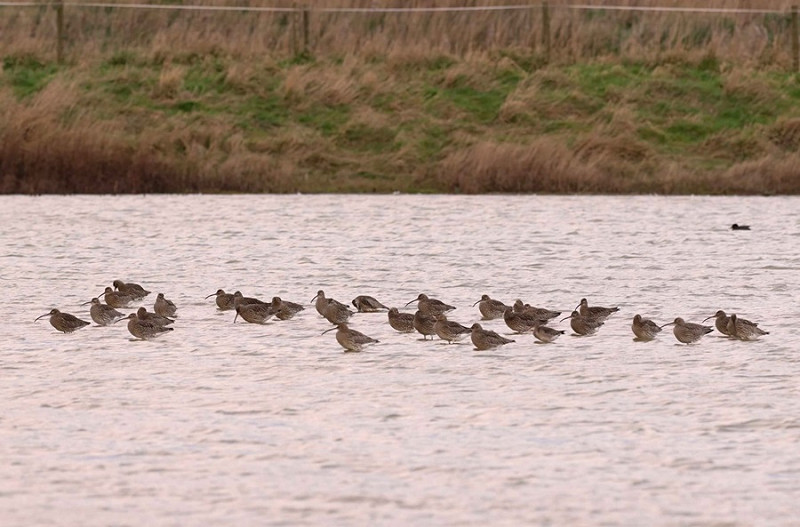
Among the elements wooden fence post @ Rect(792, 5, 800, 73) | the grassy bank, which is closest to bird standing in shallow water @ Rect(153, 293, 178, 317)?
the grassy bank

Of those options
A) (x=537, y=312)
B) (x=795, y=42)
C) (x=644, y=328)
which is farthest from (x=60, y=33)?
(x=644, y=328)

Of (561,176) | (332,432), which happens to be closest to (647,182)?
(561,176)

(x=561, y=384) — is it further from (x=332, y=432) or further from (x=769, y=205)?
(x=769, y=205)

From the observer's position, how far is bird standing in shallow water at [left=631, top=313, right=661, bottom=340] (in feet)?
51.4

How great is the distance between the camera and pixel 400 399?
12797mm

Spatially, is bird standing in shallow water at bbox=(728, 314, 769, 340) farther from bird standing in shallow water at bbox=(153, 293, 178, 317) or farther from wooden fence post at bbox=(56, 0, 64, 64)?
wooden fence post at bbox=(56, 0, 64, 64)

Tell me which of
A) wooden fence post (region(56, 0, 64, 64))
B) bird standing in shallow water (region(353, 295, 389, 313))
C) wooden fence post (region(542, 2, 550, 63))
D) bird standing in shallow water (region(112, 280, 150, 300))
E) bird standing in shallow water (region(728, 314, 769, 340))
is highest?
bird standing in shallow water (region(728, 314, 769, 340))

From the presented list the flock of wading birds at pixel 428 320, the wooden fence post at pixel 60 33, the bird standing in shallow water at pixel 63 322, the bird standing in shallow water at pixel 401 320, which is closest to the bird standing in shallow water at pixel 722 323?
the flock of wading birds at pixel 428 320

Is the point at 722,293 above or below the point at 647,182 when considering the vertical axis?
above

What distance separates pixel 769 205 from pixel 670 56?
31.3 ft

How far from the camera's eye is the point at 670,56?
131 ft

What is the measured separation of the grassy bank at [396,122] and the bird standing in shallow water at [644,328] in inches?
701

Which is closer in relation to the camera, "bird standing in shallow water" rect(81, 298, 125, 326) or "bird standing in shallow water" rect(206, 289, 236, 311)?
"bird standing in shallow water" rect(81, 298, 125, 326)

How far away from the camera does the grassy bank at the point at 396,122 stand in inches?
1331
